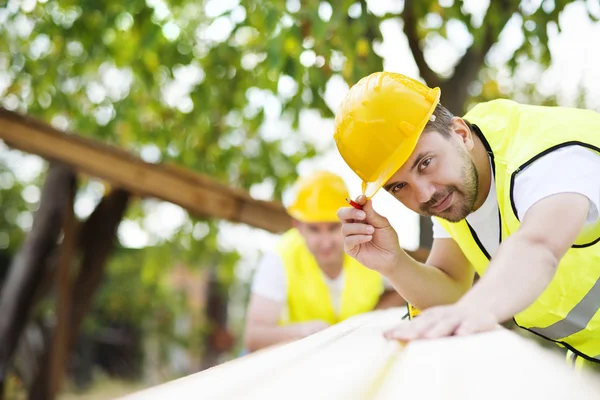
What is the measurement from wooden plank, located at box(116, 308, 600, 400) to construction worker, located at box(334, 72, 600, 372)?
13.0 inches

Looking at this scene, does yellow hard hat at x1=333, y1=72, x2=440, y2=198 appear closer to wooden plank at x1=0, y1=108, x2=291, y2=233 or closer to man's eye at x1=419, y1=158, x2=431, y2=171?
man's eye at x1=419, y1=158, x2=431, y2=171

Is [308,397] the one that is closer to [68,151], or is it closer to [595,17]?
[595,17]

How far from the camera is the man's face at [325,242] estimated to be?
144 inches

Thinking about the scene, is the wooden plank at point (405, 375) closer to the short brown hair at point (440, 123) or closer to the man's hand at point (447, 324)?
the man's hand at point (447, 324)

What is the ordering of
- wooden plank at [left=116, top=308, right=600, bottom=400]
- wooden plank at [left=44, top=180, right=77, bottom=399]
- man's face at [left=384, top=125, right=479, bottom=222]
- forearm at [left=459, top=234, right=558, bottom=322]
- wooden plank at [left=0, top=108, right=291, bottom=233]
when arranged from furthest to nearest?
wooden plank at [left=44, top=180, right=77, bottom=399]
wooden plank at [left=0, top=108, right=291, bottom=233]
man's face at [left=384, top=125, right=479, bottom=222]
forearm at [left=459, top=234, right=558, bottom=322]
wooden plank at [left=116, top=308, right=600, bottom=400]

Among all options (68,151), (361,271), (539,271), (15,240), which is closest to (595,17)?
(361,271)

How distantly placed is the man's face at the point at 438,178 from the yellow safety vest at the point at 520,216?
0.07 meters

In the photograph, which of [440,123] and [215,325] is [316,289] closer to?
[440,123]

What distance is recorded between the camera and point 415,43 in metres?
3.41

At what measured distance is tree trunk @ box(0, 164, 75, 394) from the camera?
540cm

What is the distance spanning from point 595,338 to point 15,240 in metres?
13.4

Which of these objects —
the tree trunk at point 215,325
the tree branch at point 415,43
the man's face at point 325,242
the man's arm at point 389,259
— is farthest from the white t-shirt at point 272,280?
the tree trunk at point 215,325

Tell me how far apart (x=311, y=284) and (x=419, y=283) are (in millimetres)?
1893

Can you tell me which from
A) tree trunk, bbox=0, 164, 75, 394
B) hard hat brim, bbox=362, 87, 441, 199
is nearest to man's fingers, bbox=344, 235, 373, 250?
hard hat brim, bbox=362, 87, 441, 199
